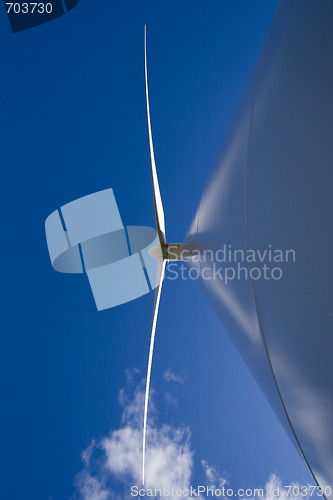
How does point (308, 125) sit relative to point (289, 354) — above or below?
above

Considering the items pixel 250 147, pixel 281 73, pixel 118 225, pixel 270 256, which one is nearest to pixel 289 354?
pixel 270 256

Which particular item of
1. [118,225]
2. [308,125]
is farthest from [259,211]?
[118,225]

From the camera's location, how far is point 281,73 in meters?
1.52

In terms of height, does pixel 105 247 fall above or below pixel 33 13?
below

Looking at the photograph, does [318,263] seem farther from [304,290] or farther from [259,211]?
[259,211]

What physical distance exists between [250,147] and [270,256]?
66 centimetres

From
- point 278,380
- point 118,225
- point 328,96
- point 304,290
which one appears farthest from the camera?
point 118,225

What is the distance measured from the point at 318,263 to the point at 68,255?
24.5ft

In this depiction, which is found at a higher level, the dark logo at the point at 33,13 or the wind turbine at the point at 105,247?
the dark logo at the point at 33,13

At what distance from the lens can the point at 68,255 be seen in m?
7.98

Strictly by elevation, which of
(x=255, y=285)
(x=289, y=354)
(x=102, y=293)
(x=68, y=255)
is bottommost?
(x=102, y=293)

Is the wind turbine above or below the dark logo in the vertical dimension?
below

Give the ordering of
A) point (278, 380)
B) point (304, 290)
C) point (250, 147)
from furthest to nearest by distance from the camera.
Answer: point (250, 147) → point (278, 380) → point (304, 290)

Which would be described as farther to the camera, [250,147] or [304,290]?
[250,147]
